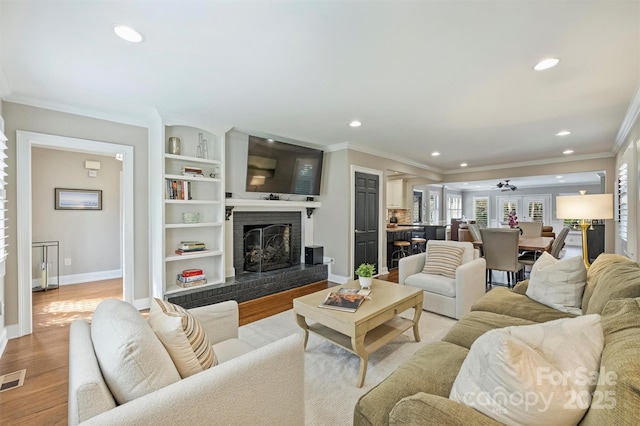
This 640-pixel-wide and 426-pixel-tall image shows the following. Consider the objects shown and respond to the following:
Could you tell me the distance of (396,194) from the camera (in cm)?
854

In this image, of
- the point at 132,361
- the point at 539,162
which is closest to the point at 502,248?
the point at 539,162

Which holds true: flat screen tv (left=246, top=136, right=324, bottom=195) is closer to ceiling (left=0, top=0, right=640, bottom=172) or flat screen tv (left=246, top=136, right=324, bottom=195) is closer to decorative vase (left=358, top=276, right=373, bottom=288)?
ceiling (left=0, top=0, right=640, bottom=172)

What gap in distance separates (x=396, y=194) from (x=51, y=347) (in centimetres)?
768

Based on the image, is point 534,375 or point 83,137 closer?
point 534,375

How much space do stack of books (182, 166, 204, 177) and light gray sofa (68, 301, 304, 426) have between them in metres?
2.54

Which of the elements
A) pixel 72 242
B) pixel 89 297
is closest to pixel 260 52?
pixel 89 297

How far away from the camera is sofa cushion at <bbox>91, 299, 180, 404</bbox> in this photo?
104cm

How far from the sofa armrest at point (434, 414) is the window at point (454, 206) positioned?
41.0 ft

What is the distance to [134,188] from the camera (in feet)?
11.9

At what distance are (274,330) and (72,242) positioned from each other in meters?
4.17

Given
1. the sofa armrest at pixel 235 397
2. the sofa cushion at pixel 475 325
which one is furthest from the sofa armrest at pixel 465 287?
the sofa armrest at pixel 235 397

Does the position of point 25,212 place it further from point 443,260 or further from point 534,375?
point 443,260

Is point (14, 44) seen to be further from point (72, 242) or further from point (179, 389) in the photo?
point (72, 242)

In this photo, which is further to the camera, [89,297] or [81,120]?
[89,297]
